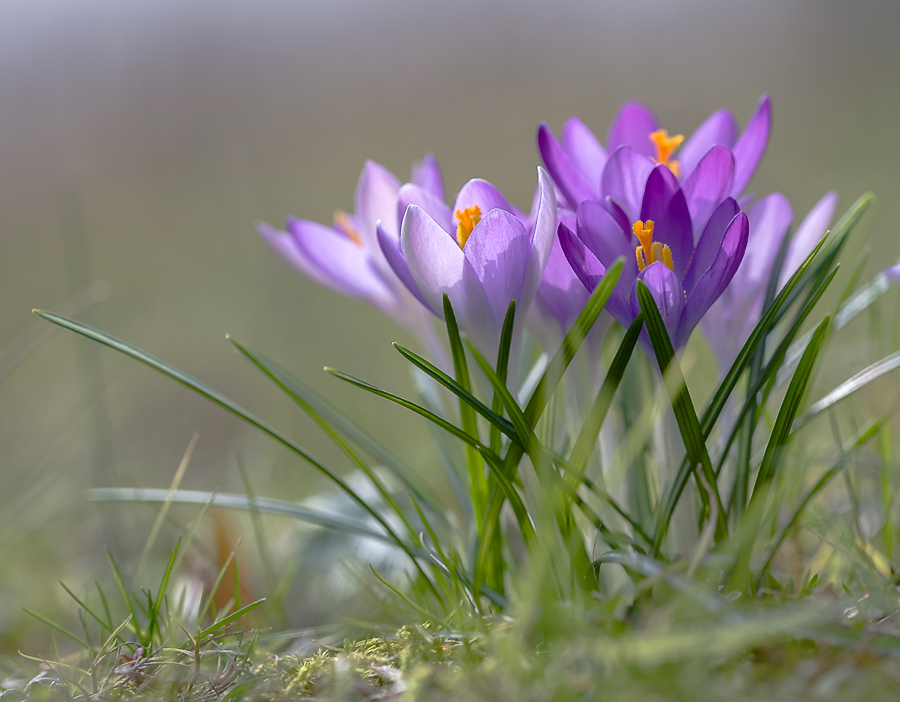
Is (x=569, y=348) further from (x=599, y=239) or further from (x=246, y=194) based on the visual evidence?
(x=246, y=194)

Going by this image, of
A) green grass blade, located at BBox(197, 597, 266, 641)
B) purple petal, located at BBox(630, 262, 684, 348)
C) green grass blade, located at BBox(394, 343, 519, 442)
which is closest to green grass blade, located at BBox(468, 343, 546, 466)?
green grass blade, located at BBox(394, 343, 519, 442)

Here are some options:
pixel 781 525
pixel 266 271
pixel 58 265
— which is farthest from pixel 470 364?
pixel 58 265

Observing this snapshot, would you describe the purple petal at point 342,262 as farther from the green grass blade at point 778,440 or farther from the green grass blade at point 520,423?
the green grass blade at point 778,440

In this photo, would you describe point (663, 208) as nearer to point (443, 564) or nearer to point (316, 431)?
point (443, 564)

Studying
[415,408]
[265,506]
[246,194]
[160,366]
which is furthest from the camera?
[246,194]

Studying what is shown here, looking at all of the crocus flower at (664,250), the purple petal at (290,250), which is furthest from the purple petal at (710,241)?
the purple petal at (290,250)

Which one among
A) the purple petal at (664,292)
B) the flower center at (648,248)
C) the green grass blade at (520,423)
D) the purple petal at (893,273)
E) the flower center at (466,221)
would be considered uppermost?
the flower center at (466,221)

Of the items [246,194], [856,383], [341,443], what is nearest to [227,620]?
[341,443]
